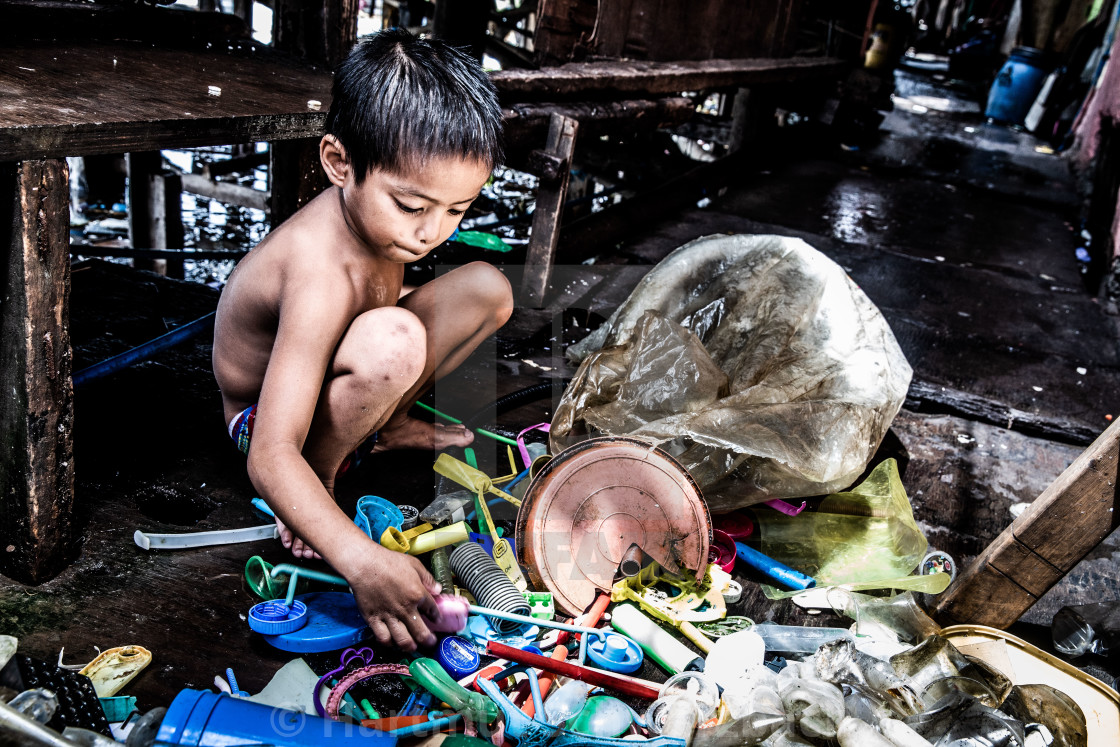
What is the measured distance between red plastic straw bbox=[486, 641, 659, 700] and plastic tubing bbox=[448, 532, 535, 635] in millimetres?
76

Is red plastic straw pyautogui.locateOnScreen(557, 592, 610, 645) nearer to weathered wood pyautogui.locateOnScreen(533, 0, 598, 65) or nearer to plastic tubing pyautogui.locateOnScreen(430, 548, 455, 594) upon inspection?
plastic tubing pyautogui.locateOnScreen(430, 548, 455, 594)

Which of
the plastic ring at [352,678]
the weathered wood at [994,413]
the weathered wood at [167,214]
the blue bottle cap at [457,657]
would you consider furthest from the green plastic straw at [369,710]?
the weathered wood at [167,214]

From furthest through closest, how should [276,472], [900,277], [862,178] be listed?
[862,178] → [900,277] → [276,472]

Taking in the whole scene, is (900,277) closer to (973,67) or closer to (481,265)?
(481,265)

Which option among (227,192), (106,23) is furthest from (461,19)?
(106,23)

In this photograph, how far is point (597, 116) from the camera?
335 cm

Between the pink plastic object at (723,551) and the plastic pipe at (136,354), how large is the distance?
168 cm

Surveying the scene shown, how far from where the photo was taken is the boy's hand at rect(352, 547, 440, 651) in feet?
4.70

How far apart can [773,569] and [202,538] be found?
1395 millimetres

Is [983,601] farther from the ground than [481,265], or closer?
closer

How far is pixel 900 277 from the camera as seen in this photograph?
4414mm

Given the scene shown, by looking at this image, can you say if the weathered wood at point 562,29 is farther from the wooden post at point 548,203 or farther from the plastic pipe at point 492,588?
the plastic pipe at point 492,588

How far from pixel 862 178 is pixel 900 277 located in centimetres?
273

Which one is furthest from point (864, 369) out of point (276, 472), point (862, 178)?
point (862, 178)
